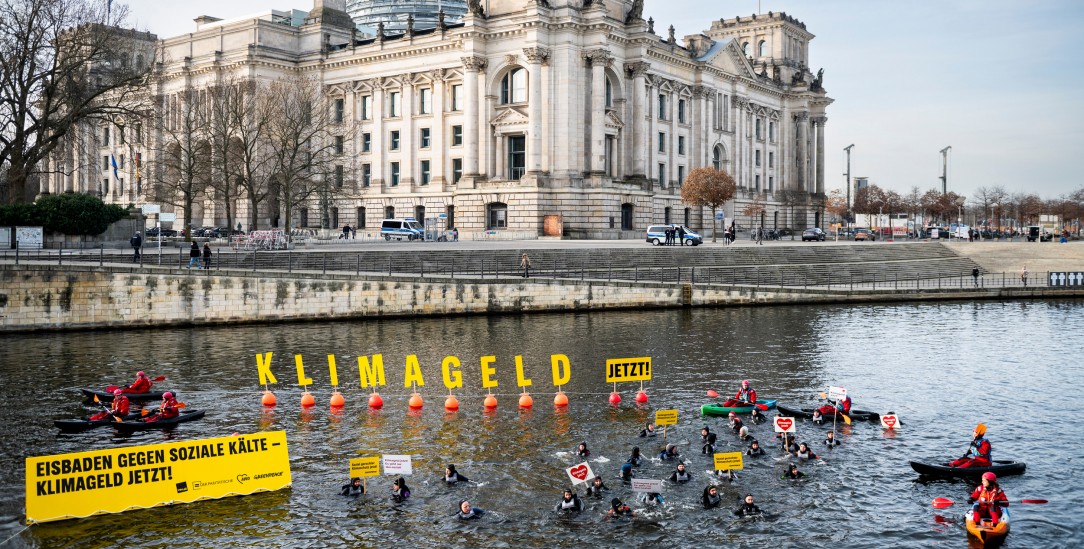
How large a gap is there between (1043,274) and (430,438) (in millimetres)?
62000

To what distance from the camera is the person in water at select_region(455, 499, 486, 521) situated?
19.2 metres

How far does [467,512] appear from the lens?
19.2m

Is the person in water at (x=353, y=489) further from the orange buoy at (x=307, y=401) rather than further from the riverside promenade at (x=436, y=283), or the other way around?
the riverside promenade at (x=436, y=283)

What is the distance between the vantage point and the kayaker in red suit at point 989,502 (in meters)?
18.8

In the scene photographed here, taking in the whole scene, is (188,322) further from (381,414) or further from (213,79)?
(213,79)

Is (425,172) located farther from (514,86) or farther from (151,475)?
(151,475)

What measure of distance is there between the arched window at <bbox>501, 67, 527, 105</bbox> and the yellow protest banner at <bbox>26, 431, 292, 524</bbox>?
232 ft

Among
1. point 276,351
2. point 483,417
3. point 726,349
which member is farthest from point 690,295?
point 483,417

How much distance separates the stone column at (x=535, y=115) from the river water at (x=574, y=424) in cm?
3817

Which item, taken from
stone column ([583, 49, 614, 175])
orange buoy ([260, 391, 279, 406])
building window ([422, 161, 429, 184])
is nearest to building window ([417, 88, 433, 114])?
building window ([422, 161, 429, 184])

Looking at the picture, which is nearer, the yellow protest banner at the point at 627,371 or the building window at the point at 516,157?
the yellow protest banner at the point at 627,371

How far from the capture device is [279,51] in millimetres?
99188

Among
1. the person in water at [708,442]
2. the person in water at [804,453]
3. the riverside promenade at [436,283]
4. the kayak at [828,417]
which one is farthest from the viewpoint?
the riverside promenade at [436,283]

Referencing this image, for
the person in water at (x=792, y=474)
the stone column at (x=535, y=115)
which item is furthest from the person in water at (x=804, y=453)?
the stone column at (x=535, y=115)
